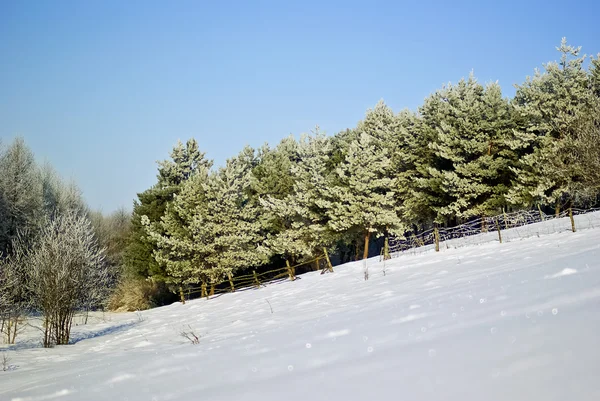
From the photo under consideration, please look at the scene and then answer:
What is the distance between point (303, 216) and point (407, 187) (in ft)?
28.3

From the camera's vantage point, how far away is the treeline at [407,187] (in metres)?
25.0

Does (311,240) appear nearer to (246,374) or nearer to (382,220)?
(382,220)

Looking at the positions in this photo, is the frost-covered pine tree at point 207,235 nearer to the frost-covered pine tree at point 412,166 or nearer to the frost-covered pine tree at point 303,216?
the frost-covered pine tree at point 303,216

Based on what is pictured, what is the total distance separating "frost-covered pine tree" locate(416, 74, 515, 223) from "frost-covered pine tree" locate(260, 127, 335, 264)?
7.28 meters

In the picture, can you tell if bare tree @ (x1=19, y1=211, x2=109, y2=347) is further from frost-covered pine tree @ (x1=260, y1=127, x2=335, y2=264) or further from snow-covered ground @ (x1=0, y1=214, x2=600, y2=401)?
frost-covered pine tree @ (x1=260, y1=127, x2=335, y2=264)

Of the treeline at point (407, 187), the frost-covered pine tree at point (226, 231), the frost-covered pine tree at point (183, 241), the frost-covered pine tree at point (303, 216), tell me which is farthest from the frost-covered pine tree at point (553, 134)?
the frost-covered pine tree at point (183, 241)

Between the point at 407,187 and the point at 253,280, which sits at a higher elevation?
the point at 407,187

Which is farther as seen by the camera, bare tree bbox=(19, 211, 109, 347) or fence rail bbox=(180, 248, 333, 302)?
fence rail bbox=(180, 248, 333, 302)

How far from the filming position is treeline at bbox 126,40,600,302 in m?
25.0

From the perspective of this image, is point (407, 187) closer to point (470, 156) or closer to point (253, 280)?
point (470, 156)

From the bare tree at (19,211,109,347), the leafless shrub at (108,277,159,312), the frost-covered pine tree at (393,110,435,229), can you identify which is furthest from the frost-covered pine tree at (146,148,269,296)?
the bare tree at (19,211,109,347)

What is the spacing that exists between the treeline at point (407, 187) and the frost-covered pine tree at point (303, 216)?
0.08 metres

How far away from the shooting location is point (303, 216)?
28.1m

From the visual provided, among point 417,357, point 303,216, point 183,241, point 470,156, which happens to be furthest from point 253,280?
point 417,357
